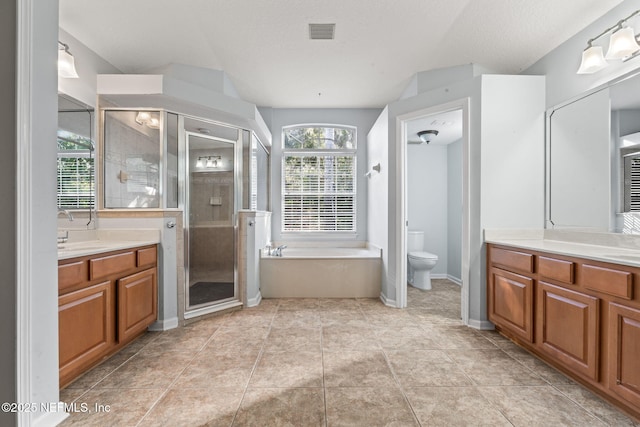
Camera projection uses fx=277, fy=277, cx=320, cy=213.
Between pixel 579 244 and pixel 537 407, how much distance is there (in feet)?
4.76

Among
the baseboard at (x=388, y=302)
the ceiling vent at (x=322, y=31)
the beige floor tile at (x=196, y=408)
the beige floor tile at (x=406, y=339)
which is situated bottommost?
the beige floor tile at (x=406, y=339)

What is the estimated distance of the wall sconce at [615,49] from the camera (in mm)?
1843

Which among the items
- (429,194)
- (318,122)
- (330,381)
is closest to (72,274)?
(330,381)

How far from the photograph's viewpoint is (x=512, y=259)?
2.27 m

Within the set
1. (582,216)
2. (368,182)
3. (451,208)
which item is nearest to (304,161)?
(368,182)

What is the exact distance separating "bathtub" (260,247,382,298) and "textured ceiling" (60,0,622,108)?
2241 mm

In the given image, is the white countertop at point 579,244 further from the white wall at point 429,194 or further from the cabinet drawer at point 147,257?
the cabinet drawer at point 147,257

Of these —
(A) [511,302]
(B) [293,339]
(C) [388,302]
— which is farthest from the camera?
(C) [388,302]

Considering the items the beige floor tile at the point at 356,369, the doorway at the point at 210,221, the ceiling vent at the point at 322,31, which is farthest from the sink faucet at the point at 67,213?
the ceiling vent at the point at 322,31

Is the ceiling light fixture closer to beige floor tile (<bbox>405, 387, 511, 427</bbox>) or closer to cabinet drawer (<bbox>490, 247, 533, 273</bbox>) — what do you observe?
cabinet drawer (<bbox>490, 247, 533, 273</bbox>)

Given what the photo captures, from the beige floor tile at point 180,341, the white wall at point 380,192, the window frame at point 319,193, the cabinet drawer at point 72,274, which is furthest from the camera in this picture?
the window frame at point 319,193

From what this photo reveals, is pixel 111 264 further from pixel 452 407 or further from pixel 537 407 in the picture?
pixel 537 407

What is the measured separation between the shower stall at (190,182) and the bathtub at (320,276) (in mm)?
511

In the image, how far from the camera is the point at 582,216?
2311 mm
